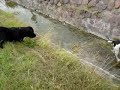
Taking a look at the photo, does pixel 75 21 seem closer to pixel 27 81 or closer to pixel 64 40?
pixel 64 40

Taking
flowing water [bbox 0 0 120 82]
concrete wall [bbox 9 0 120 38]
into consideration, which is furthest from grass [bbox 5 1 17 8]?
concrete wall [bbox 9 0 120 38]

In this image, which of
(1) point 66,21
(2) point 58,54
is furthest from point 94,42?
(2) point 58,54

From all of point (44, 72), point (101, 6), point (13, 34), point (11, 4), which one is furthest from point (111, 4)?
point (11, 4)

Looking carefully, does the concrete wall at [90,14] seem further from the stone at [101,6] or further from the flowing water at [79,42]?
the flowing water at [79,42]

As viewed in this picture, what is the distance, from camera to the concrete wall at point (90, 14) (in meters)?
12.4

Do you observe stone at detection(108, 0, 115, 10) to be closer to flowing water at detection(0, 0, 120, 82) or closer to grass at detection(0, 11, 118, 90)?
flowing water at detection(0, 0, 120, 82)

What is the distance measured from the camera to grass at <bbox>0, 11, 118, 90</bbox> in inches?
259

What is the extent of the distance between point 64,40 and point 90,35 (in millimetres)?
1407

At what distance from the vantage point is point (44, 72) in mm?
7070

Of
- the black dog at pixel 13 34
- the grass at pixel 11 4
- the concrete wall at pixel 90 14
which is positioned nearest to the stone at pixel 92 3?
the concrete wall at pixel 90 14

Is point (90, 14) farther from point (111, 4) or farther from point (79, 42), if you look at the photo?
point (79, 42)

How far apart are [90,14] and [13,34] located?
5356mm

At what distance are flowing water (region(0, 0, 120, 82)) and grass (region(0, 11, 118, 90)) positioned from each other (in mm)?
665

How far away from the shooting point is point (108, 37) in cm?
1244
